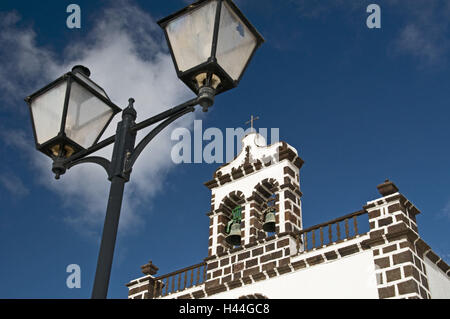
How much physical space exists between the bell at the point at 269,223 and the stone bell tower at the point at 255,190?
182 mm

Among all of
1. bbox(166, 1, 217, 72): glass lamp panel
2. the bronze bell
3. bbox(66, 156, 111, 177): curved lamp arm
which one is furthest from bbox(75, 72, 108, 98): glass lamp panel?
the bronze bell

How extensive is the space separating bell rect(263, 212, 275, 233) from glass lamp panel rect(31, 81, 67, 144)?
9.43m

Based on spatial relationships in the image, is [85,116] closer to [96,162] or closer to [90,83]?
[90,83]

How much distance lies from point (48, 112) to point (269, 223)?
377 inches

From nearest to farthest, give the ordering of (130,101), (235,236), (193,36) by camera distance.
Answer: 1. (193,36)
2. (130,101)
3. (235,236)

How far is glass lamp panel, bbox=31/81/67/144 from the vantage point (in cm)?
577

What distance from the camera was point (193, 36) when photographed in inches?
208

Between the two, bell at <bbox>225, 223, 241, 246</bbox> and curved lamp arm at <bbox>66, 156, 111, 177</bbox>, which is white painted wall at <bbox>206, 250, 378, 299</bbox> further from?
curved lamp arm at <bbox>66, 156, 111, 177</bbox>

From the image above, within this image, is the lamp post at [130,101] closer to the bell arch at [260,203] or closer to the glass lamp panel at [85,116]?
the glass lamp panel at [85,116]

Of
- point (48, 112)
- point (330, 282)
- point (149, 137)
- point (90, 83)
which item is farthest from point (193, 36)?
point (330, 282)

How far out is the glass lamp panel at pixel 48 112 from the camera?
5773 millimetres

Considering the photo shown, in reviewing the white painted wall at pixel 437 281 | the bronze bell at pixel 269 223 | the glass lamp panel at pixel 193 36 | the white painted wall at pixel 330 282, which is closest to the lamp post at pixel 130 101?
the glass lamp panel at pixel 193 36

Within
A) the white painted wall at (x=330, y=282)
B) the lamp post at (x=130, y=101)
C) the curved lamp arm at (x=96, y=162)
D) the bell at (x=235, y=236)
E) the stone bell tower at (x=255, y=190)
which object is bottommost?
the curved lamp arm at (x=96, y=162)

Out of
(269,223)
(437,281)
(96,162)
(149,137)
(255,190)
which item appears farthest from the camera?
(255,190)
